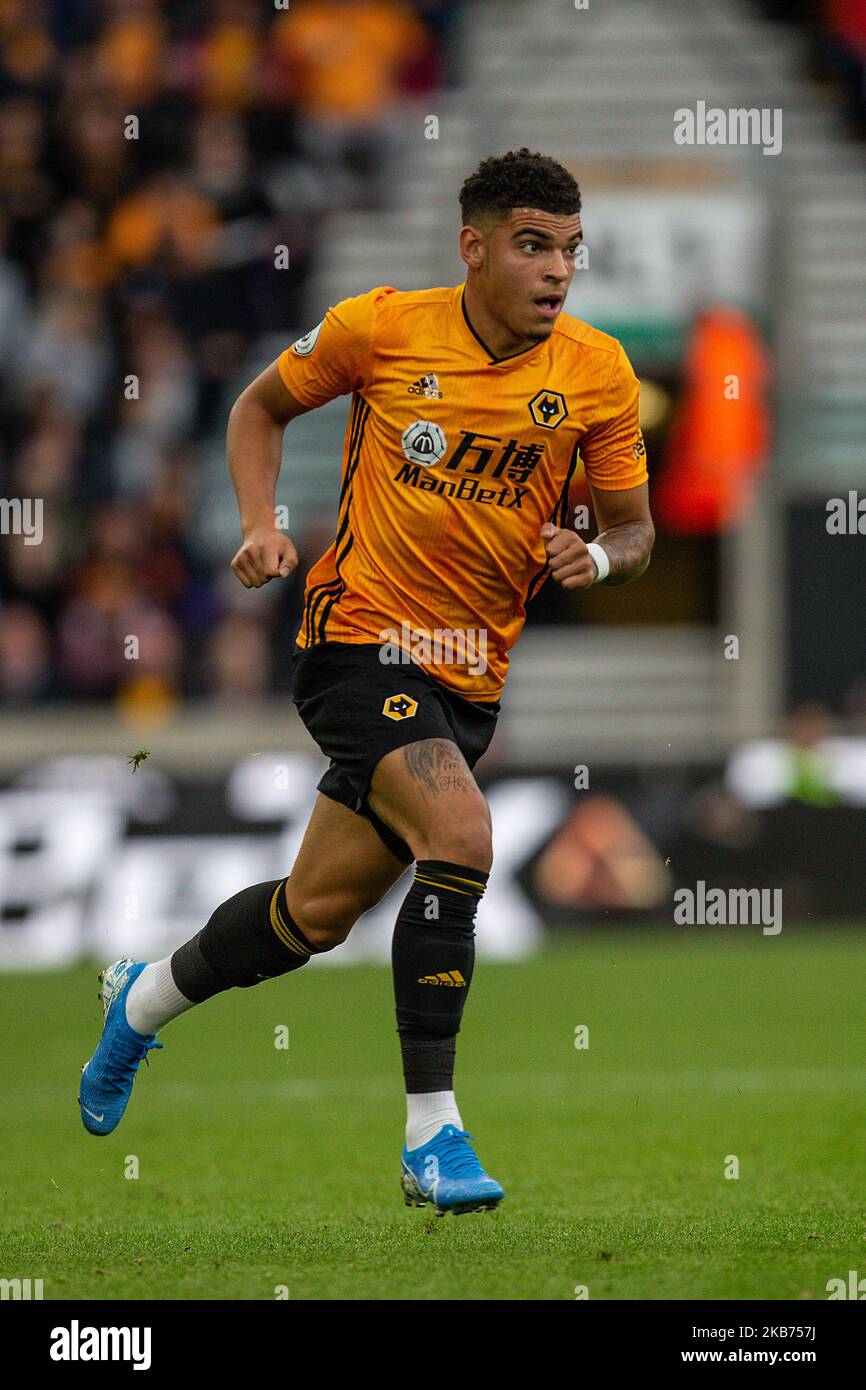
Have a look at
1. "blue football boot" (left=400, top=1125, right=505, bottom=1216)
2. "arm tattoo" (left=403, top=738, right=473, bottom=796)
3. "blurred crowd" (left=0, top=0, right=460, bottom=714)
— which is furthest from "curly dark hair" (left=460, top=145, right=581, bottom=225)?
"blurred crowd" (left=0, top=0, right=460, bottom=714)

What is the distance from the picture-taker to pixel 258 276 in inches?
602

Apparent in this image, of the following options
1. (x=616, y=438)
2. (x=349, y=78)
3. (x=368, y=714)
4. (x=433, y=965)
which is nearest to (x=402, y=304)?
(x=616, y=438)

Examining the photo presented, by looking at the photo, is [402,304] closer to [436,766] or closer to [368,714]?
[368,714]

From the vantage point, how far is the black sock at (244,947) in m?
5.73

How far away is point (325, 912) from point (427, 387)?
1375 mm

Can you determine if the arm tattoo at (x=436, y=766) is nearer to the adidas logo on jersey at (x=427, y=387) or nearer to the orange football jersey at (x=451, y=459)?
the orange football jersey at (x=451, y=459)

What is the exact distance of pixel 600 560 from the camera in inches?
215

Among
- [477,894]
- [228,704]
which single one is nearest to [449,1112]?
[477,894]

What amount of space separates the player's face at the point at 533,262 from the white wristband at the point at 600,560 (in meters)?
0.56

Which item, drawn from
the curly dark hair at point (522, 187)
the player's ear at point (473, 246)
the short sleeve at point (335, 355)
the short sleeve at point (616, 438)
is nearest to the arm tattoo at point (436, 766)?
the short sleeve at point (616, 438)

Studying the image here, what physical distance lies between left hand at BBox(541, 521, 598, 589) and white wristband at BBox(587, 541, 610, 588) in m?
0.12

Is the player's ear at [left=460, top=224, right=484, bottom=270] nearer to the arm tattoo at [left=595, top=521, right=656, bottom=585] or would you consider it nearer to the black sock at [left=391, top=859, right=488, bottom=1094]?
the arm tattoo at [left=595, top=521, right=656, bottom=585]

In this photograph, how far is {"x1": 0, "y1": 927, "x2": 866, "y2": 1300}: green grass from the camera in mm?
5105

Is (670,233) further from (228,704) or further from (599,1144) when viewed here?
(599,1144)
